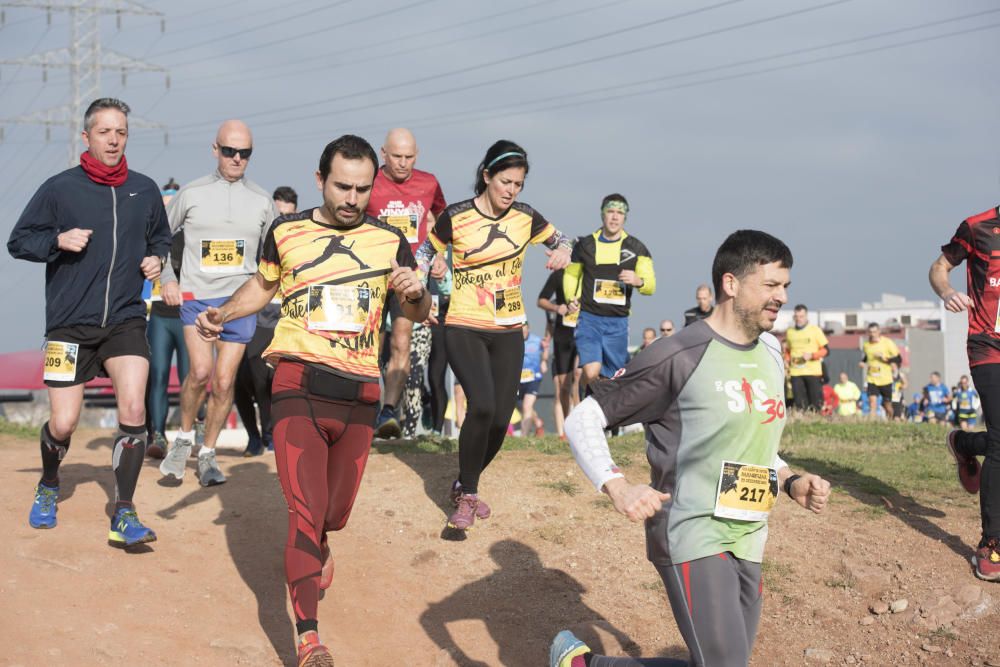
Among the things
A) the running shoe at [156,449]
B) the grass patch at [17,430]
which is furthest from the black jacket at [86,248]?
the grass patch at [17,430]

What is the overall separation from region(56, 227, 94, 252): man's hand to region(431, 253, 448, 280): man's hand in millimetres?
2133

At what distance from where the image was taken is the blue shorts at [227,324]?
812 cm

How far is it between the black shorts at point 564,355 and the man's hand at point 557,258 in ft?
14.0

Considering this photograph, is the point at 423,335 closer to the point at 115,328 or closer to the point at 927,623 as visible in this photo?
the point at 115,328

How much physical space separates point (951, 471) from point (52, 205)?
789cm

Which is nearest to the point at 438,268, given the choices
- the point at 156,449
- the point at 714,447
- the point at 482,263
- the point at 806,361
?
the point at 482,263

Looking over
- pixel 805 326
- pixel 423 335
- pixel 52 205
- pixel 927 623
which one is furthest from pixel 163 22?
pixel 927 623

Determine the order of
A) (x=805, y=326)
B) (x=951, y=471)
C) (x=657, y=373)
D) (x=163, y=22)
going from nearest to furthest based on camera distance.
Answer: (x=657, y=373) < (x=951, y=471) < (x=805, y=326) < (x=163, y=22)

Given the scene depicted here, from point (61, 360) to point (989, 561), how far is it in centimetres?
600

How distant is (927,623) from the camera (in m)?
6.61

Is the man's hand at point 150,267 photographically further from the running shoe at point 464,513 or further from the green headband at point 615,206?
the green headband at point 615,206

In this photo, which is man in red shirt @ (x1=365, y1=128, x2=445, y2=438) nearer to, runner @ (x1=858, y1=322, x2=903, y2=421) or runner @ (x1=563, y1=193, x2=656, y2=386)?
runner @ (x1=563, y1=193, x2=656, y2=386)

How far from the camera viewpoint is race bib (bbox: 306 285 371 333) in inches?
216

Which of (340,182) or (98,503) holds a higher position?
(340,182)
